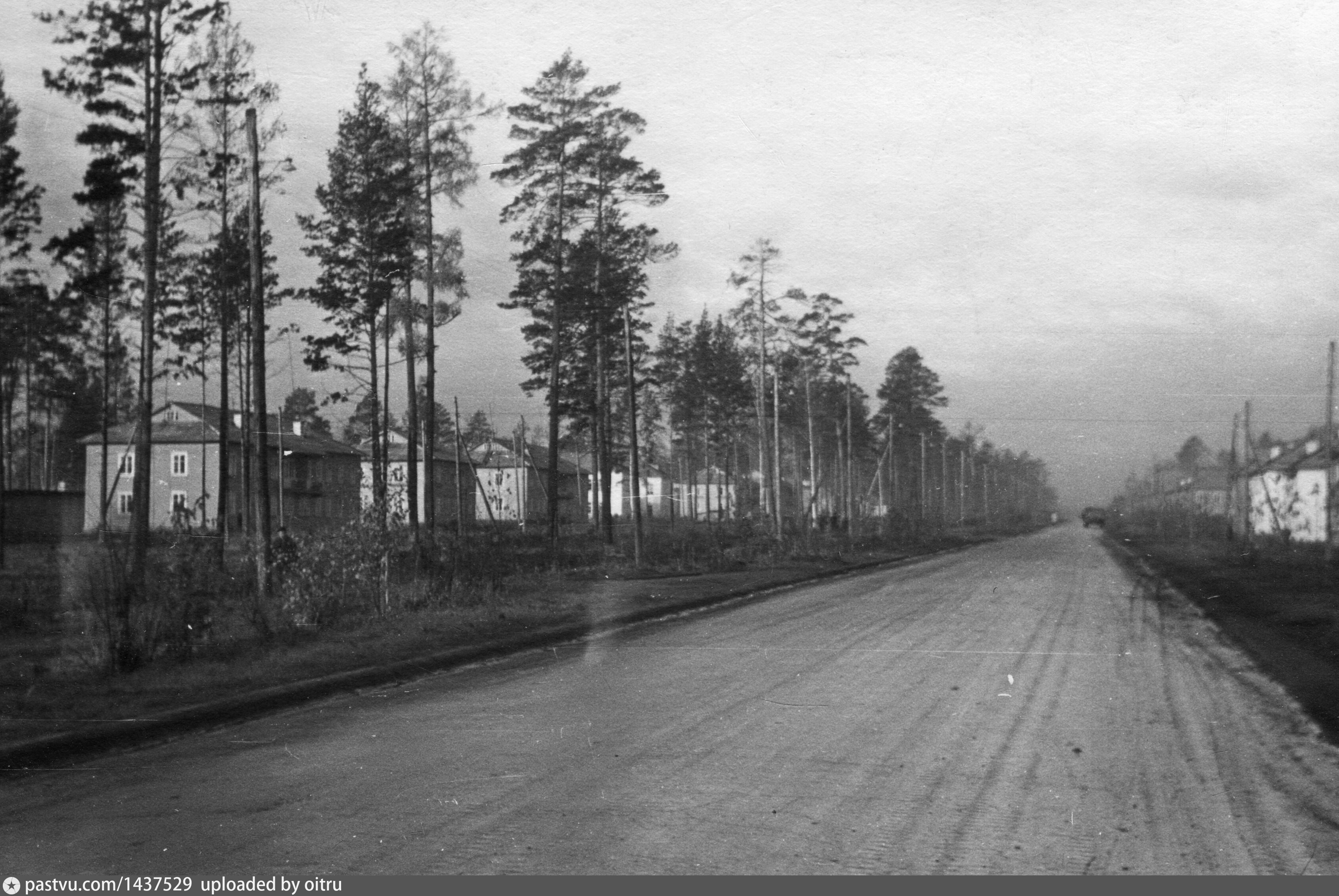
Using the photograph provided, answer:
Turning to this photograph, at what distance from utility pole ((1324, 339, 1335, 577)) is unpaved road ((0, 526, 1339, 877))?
1994 centimetres

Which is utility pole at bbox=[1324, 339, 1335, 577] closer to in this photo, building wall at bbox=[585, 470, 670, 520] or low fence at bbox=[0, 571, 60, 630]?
low fence at bbox=[0, 571, 60, 630]

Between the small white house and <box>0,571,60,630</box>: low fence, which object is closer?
<box>0,571,60,630</box>: low fence

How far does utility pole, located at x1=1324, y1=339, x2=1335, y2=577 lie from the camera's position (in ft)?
98.3

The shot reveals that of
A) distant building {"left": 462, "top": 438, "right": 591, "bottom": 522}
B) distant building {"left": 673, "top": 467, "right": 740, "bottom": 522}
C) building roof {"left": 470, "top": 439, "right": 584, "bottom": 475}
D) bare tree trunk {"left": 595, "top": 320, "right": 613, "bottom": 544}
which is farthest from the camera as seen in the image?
building roof {"left": 470, "top": 439, "right": 584, "bottom": 475}

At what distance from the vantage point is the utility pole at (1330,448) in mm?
29969

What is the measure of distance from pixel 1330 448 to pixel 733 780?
93.7 ft

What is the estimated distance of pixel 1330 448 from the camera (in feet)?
101

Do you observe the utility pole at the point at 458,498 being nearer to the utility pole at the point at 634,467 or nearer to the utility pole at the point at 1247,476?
the utility pole at the point at 634,467

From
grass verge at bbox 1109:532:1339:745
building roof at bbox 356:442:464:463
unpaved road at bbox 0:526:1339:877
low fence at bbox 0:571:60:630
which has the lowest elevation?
grass verge at bbox 1109:532:1339:745

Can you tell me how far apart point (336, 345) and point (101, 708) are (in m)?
31.6

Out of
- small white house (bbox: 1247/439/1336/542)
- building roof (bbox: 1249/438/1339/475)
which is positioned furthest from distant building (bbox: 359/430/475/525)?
building roof (bbox: 1249/438/1339/475)

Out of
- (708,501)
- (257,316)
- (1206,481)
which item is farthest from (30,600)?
(1206,481)

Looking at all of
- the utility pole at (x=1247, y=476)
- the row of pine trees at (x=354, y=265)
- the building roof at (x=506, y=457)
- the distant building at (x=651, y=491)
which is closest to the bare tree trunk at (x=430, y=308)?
the row of pine trees at (x=354, y=265)

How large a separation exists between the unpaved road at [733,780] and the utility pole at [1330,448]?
65.4ft
